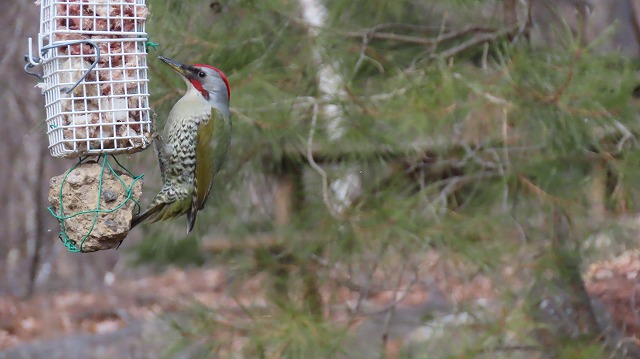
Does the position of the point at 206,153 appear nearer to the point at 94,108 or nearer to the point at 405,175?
the point at 94,108

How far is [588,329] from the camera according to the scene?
144 inches

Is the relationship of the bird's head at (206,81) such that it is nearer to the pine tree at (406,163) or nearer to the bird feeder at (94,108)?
the bird feeder at (94,108)

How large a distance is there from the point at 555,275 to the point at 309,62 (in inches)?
52.2

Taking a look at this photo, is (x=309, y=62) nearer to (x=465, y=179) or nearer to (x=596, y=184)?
(x=465, y=179)

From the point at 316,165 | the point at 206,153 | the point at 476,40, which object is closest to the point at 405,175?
the point at 476,40

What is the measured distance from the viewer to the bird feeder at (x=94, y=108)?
1.74m

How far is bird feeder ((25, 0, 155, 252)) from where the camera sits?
68.6 inches

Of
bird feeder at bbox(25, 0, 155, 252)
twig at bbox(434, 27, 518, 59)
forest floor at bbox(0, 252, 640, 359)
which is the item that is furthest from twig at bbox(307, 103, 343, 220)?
forest floor at bbox(0, 252, 640, 359)

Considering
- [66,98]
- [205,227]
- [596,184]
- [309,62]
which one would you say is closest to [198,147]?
[66,98]

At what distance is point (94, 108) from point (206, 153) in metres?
0.32

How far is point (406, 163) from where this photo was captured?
12.5 ft

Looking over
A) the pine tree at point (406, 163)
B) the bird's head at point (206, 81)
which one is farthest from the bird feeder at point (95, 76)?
the pine tree at point (406, 163)

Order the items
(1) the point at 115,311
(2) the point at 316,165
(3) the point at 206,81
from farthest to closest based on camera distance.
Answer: (1) the point at 115,311 < (2) the point at 316,165 < (3) the point at 206,81

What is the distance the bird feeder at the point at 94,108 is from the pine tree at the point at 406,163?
3.20 ft
